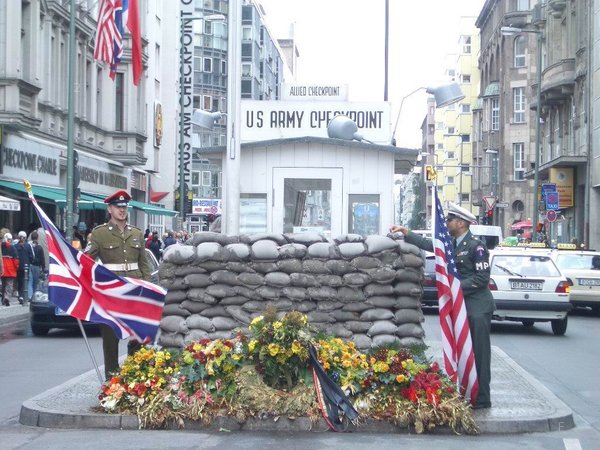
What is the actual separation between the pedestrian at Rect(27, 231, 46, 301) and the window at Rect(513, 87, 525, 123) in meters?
56.6

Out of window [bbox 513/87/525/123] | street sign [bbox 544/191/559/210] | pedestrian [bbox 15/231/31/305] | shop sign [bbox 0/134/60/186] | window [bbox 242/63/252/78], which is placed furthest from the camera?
window [bbox 242/63/252/78]

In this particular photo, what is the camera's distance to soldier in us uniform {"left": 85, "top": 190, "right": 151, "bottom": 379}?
11.0m

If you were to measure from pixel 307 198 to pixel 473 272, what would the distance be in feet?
10.2

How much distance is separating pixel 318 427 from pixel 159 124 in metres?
47.6

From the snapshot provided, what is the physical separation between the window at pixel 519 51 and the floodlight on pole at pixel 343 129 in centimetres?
6655

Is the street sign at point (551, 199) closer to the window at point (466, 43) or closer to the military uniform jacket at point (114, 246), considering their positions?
the military uniform jacket at point (114, 246)

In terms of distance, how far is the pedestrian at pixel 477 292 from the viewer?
10.4 m

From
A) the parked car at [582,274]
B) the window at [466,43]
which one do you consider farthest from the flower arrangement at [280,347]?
the window at [466,43]

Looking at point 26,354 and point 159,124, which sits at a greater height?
point 159,124

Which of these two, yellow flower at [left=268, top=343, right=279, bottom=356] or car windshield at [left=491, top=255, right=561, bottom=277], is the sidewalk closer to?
yellow flower at [left=268, top=343, right=279, bottom=356]

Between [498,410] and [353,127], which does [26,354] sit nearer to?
[353,127]

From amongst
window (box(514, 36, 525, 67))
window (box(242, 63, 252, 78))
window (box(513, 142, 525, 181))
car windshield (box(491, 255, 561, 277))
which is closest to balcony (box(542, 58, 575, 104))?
window (box(514, 36, 525, 67))

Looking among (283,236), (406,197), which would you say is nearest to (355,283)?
(283,236)

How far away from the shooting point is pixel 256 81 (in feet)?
327
